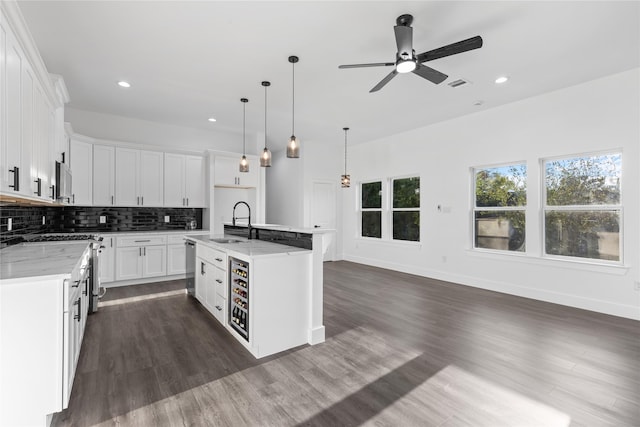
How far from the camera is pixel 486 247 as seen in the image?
5.11m

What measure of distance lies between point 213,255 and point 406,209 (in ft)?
14.5

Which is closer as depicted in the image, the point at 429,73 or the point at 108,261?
the point at 429,73

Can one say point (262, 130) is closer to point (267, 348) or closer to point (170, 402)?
point (267, 348)

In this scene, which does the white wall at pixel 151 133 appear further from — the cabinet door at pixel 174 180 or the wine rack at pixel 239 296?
the wine rack at pixel 239 296

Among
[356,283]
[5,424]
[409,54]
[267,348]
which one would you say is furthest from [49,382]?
[356,283]

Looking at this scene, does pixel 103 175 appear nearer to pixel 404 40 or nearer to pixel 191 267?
pixel 191 267

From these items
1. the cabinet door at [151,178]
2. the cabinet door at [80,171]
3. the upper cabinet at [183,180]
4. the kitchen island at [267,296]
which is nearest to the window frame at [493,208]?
the kitchen island at [267,296]

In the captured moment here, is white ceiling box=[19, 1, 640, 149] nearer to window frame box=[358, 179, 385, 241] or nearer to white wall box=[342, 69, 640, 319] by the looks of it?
white wall box=[342, 69, 640, 319]

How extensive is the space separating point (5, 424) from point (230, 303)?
161cm

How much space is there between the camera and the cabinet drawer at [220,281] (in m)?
3.05

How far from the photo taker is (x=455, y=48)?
95.6 inches

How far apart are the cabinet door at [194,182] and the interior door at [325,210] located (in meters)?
2.60

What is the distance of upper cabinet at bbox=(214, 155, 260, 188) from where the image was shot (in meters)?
5.85

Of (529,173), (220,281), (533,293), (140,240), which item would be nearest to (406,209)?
(529,173)
